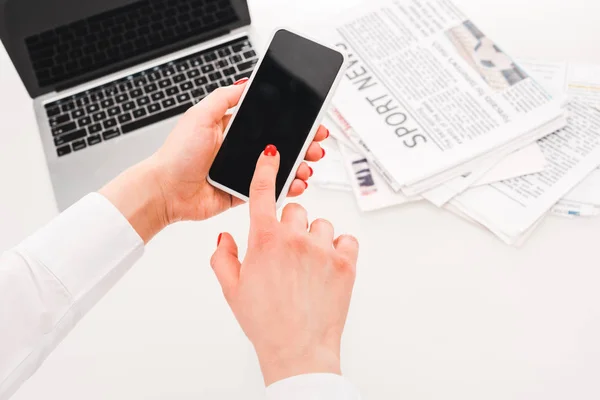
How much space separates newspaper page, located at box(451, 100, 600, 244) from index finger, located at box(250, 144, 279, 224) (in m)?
0.27

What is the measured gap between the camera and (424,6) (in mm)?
871

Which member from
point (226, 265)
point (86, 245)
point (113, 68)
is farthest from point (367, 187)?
point (113, 68)

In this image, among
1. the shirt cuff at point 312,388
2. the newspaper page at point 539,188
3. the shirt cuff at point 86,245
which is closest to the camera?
the shirt cuff at point 312,388

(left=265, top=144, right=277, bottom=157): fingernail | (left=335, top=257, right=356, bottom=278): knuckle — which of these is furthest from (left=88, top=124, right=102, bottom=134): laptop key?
(left=335, top=257, right=356, bottom=278): knuckle

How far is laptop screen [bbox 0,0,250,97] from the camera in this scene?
793 millimetres

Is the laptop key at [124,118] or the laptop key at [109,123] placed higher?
the laptop key at [124,118]

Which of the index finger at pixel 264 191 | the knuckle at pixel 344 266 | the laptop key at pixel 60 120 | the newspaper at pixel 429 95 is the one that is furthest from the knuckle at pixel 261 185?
the laptop key at pixel 60 120

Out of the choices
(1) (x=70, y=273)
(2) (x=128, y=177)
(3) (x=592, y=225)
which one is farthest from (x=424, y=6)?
(1) (x=70, y=273)

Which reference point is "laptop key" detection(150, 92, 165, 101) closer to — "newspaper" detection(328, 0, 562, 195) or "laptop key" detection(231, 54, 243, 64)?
"laptop key" detection(231, 54, 243, 64)

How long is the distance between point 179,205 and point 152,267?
0.10 m

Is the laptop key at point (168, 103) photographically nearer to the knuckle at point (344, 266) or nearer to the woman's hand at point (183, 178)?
the woman's hand at point (183, 178)

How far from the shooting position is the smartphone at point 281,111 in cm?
66

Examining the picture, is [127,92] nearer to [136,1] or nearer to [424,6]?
[136,1]

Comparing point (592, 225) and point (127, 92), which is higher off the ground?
point (127, 92)
